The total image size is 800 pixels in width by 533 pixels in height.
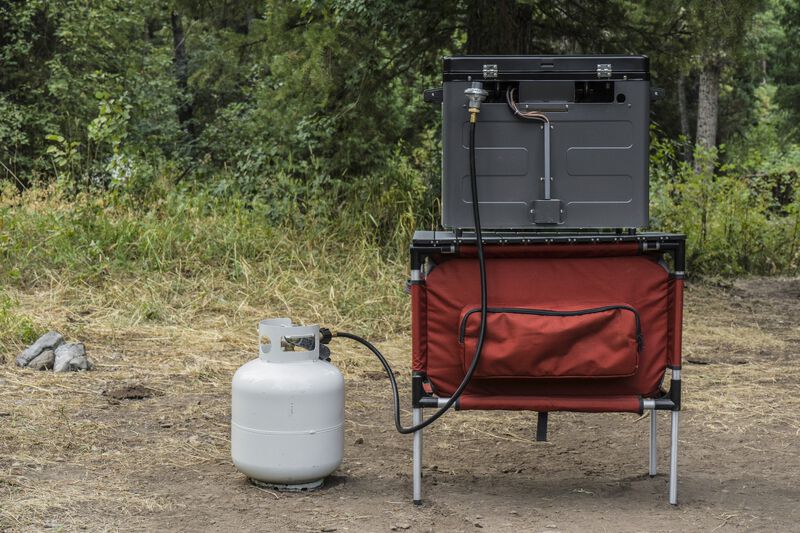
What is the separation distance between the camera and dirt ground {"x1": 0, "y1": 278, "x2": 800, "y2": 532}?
324 centimetres

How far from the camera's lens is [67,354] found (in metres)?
5.60

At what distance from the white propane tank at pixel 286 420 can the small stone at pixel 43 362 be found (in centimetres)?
245

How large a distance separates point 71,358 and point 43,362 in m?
0.16

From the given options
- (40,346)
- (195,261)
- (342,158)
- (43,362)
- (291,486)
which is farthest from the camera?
(342,158)

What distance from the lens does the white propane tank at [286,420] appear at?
11.2ft

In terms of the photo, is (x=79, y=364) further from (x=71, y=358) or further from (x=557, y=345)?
(x=557, y=345)

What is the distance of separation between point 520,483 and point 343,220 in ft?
17.0

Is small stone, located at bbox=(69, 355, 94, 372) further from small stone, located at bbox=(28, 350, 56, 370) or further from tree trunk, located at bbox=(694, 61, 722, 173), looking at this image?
tree trunk, located at bbox=(694, 61, 722, 173)

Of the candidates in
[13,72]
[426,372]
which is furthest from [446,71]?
[13,72]

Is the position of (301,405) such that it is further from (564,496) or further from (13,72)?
(13,72)

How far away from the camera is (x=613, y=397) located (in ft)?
10.8

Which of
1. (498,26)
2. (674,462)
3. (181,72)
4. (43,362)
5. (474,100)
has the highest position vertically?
(181,72)

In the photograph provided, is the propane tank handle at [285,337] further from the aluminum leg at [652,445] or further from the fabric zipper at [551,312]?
the aluminum leg at [652,445]

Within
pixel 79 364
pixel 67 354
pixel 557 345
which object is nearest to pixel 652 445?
pixel 557 345
